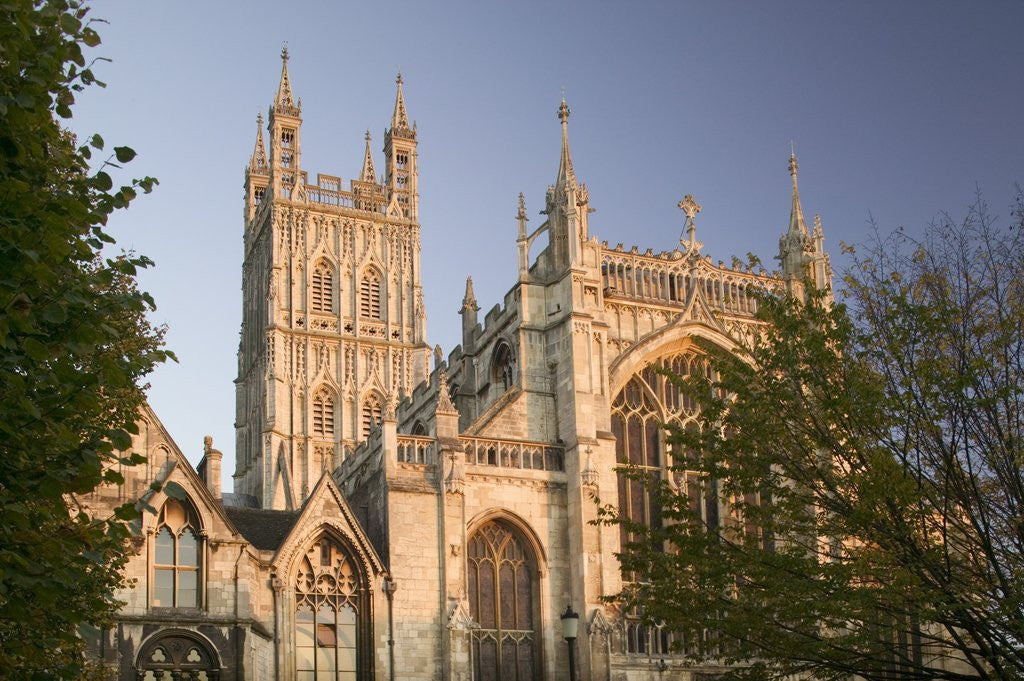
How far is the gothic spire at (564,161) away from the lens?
1553 inches

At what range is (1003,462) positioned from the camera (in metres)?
21.4

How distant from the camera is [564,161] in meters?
39.9

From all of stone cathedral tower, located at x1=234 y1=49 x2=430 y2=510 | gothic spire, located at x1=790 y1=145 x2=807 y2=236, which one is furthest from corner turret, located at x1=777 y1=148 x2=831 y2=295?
stone cathedral tower, located at x1=234 y1=49 x2=430 y2=510

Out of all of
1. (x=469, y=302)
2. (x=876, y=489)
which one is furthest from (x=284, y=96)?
(x=876, y=489)

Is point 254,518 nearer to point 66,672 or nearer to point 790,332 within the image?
point 790,332

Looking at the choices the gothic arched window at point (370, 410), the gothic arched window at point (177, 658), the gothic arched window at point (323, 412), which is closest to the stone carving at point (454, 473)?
the gothic arched window at point (177, 658)

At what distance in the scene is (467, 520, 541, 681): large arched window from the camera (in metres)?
35.4

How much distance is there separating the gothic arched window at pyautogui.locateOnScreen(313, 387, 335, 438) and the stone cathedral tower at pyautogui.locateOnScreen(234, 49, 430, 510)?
5 centimetres

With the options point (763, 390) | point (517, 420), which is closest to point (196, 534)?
point (517, 420)

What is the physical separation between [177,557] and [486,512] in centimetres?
870

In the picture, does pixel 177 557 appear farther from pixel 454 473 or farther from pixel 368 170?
pixel 368 170

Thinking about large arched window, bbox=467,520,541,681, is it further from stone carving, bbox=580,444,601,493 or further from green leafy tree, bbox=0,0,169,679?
green leafy tree, bbox=0,0,169,679

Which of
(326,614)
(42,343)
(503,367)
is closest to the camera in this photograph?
(42,343)

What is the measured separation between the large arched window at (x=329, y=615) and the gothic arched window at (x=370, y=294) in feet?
134
